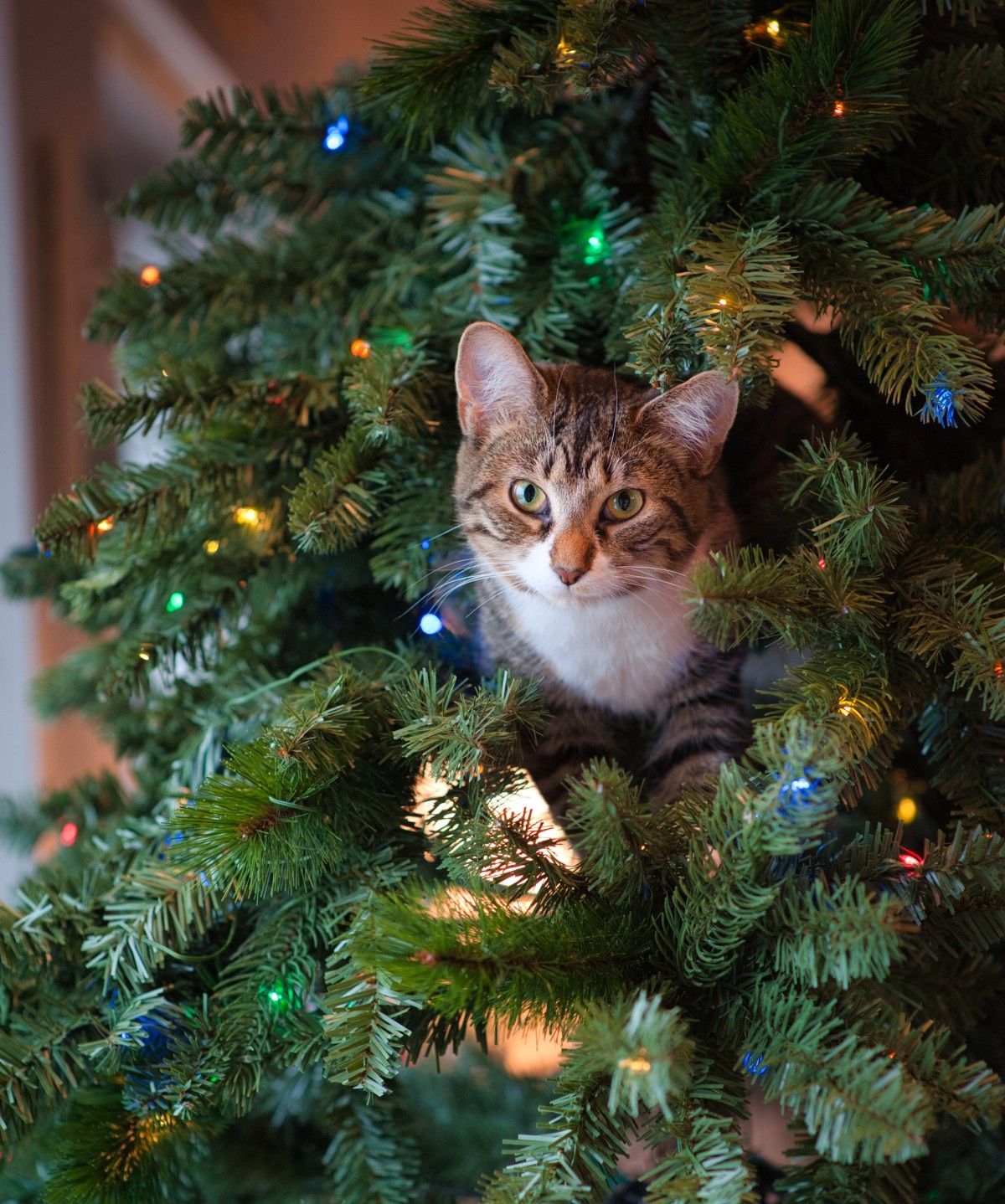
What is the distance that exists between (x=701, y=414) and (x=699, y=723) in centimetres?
27

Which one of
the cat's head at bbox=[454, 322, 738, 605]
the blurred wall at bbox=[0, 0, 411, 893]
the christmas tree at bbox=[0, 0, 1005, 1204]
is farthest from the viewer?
the blurred wall at bbox=[0, 0, 411, 893]

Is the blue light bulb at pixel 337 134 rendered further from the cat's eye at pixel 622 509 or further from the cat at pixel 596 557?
the cat's eye at pixel 622 509

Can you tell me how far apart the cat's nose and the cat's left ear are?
0.15 meters

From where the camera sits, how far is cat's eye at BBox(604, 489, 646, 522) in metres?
0.87

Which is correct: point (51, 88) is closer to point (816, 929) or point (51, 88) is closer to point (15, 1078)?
point (15, 1078)

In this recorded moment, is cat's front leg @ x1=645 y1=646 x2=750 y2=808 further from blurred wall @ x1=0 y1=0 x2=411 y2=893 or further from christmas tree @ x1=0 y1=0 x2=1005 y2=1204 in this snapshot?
blurred wall @ x1=0 y1=0 x2=411 y2=893

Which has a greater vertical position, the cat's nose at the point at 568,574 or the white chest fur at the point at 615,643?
the cat's nose at the point at 568,574

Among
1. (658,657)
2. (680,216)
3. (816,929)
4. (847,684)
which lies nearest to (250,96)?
(680,216)

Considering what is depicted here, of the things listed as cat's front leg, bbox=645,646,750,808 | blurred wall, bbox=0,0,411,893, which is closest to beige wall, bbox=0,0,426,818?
blurred wall, bbox=0,0,411,893

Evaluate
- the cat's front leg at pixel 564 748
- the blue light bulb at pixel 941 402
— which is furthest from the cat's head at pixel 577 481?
the blue light bulb at pixel 941 402

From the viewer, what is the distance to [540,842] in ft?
1.87

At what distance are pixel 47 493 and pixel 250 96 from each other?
84 cm

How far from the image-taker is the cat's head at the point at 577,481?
0.84m

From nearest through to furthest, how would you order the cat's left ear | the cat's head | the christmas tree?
1. the christmas tree
2. the cat's left ear
3. the cat's head
